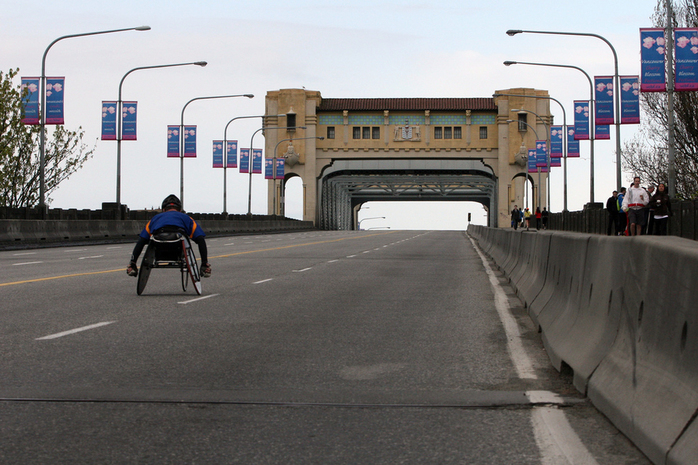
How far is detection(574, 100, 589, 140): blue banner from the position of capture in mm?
45750

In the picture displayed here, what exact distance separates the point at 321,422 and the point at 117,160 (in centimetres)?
4277

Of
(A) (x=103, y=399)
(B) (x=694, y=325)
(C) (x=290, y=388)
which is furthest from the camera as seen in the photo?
(C) (x=290, y=388)

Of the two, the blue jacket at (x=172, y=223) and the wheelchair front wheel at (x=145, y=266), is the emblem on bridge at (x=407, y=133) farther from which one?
the wheelchair front wheel at (x=145, y=266)

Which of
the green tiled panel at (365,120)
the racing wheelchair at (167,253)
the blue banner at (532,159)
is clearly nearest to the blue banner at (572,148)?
the blue banner at (532,159)

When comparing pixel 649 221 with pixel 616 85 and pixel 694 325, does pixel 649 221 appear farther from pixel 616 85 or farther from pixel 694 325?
pixel 694 325

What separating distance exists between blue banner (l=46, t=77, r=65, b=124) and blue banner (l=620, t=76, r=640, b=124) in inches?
832

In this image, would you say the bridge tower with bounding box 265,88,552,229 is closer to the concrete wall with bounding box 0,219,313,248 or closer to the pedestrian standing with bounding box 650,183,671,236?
the concrete wall with bounding box 0,219,313,248

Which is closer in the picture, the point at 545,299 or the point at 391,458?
the point at 391,458

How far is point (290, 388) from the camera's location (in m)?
7.04

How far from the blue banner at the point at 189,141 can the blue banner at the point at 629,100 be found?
2628 cm

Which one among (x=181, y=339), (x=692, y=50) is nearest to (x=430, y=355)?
(x=181, y=339)

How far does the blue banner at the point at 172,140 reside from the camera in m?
54.4

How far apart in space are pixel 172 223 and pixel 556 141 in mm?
51405

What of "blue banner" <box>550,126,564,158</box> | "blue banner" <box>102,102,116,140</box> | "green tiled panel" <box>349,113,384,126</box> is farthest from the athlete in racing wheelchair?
"green tiled panel" <box>349,113,384,126</box>
